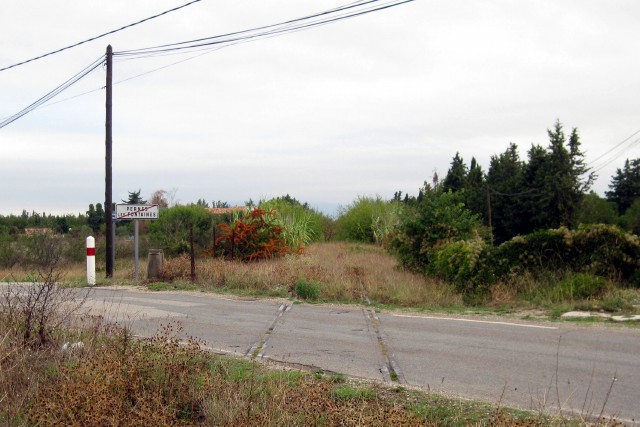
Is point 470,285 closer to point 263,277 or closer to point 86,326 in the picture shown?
point 263,277

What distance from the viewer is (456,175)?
67875 millimetres

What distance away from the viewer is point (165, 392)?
19.5 feet

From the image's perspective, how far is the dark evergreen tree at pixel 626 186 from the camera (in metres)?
68.3

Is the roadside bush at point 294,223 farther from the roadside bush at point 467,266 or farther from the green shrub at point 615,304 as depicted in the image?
the green shrub at point 615,304

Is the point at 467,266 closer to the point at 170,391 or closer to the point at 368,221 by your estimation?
the point at 170,391

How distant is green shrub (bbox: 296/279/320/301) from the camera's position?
1509 cm

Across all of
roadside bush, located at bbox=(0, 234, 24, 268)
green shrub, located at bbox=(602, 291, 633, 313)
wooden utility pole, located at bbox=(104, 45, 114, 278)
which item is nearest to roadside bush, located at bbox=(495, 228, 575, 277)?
green shrub, located at bbox=(602, 291, 633, 313)

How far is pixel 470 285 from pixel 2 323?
11124 mm

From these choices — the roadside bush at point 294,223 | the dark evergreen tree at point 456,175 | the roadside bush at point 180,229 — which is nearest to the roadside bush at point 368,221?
the roadside bush at point 294,223

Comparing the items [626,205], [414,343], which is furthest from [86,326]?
[626,205]

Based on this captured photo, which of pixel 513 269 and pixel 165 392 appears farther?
pixel 513 269

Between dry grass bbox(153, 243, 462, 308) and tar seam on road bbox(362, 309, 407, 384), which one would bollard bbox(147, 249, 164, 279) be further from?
tar seam on road bbox(362, 309, 407, 384)

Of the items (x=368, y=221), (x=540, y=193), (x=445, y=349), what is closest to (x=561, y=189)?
(x=540, y=193)

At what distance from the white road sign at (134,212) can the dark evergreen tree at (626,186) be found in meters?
60.6
